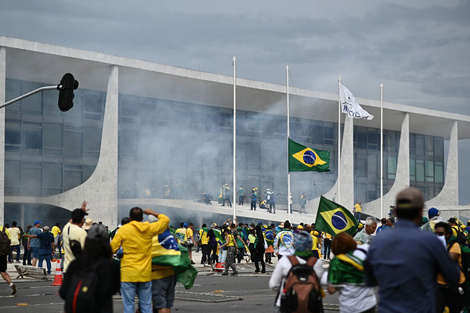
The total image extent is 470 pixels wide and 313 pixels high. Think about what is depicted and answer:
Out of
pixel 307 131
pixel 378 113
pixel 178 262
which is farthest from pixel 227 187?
pixel 178 262

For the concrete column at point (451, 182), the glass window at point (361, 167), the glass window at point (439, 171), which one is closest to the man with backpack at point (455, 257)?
the glass window at point (361, 167)

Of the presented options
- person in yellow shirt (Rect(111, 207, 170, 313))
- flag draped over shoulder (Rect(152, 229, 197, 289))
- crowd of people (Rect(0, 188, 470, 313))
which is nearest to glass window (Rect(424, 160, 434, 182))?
crowd of people (Rect(0, 188, 470, 313))

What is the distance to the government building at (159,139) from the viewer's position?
139ft

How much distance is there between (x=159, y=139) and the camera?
49.7 meters

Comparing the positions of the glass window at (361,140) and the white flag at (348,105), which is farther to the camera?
the glass window at (361,140)

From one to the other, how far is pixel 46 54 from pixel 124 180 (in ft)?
32.2

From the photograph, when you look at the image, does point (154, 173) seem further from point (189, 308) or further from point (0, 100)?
point (189, 308)

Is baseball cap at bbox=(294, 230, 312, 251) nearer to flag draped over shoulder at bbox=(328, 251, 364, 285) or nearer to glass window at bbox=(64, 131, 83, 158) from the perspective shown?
flag draped over shoulder at bbox=(328, 251, 364, 285)

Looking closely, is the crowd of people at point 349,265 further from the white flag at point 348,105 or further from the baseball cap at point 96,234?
the white flag at point 348,105

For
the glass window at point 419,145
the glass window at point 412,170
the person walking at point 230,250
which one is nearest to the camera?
the person walking at point 230,250

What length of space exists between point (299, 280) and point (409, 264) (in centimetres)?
187

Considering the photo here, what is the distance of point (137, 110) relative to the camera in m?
49.1

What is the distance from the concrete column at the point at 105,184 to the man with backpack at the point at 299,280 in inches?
1379

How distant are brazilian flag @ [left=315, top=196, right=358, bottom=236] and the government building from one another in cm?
2517
